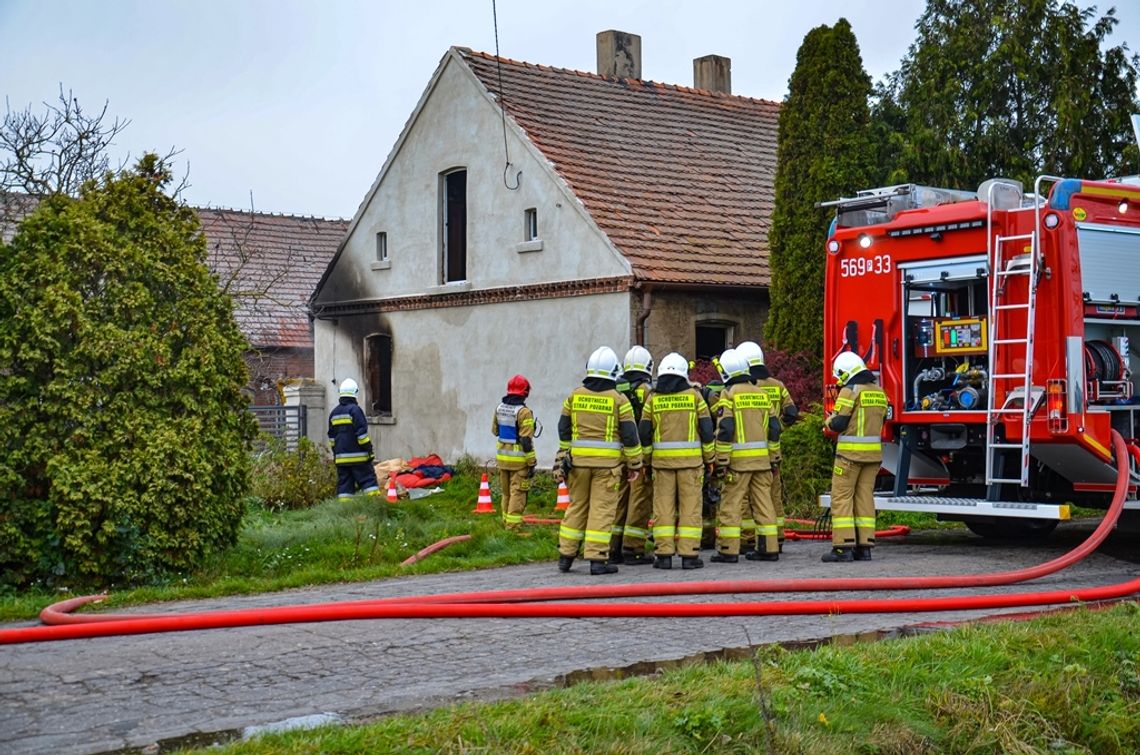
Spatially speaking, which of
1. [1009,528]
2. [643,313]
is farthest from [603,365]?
[643,313]

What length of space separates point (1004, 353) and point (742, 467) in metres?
2.28

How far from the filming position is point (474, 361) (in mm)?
21609

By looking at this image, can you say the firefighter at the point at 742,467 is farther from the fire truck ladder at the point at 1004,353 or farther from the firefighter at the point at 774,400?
the fire truck ladder at the point at 1004,353

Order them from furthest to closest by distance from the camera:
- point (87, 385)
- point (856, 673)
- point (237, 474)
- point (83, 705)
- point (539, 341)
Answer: point (539, 341), point (237, 474), point (87, 385), point (856, 673), point (83, 705)

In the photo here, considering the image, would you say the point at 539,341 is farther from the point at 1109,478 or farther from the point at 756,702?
the point at 756,702

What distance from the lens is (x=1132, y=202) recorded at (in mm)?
11742

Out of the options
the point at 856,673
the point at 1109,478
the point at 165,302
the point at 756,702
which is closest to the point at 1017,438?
the point at 1109,478

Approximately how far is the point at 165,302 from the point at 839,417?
538 centimetres

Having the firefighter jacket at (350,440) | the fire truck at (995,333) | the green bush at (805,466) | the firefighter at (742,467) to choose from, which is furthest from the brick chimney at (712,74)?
the firefighter at (742,467)

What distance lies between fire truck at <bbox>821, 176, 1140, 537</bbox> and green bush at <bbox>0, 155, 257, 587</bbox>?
216 inches

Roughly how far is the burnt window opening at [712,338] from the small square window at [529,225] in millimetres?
2839

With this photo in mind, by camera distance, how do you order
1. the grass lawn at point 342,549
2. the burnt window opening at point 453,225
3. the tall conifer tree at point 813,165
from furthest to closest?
the burnt window opening at point 453,225 → the tall conifer tree at point 813,165 → the grass lawn at point 342,549

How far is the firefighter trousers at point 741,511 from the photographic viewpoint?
11719mm

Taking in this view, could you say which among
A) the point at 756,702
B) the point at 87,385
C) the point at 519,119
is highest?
the point at 519,119
